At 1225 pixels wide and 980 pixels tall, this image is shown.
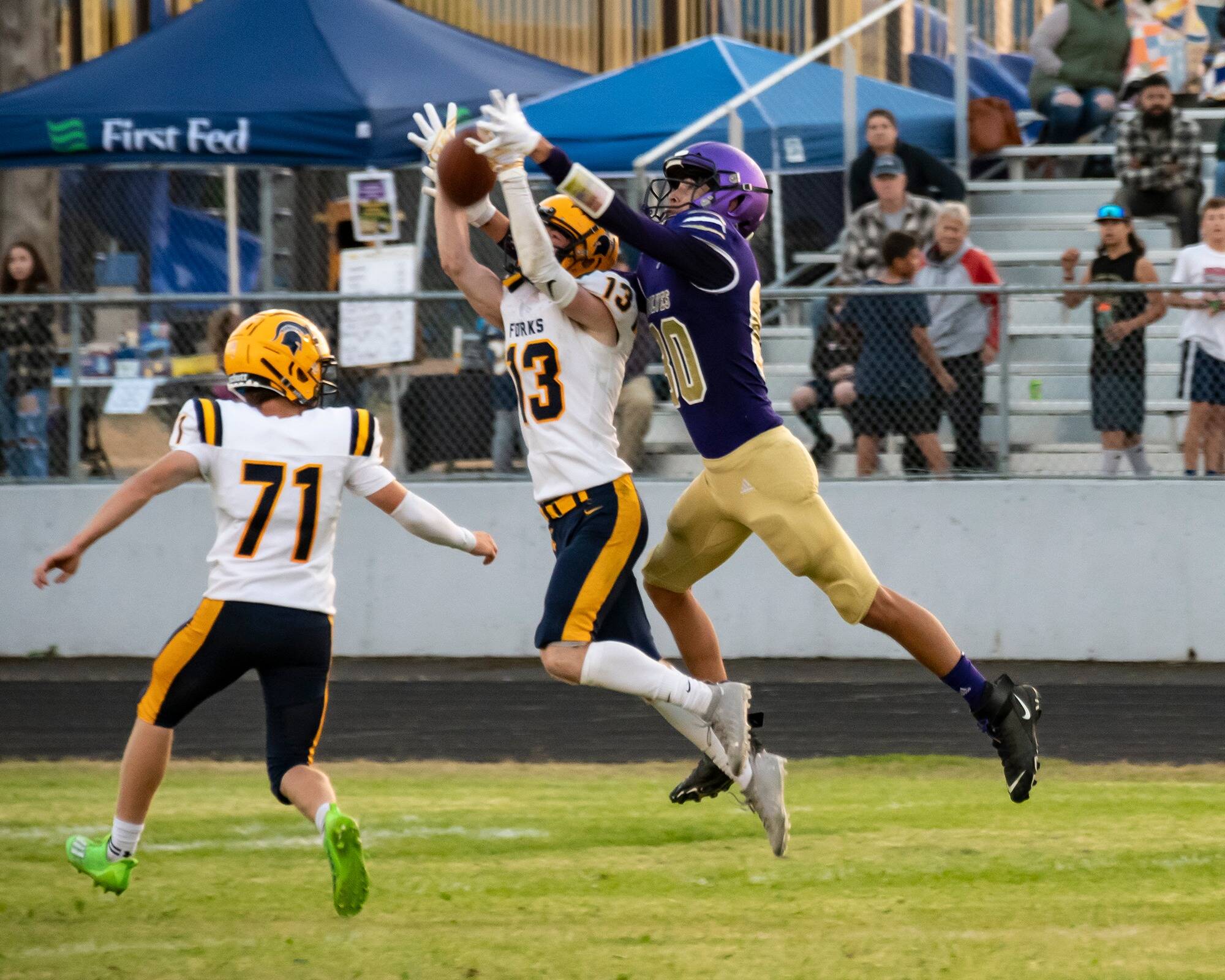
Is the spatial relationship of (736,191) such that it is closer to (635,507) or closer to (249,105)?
(635,507)

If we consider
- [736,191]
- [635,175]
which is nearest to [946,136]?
[635,175]

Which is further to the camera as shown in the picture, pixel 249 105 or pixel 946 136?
pixel 946 136

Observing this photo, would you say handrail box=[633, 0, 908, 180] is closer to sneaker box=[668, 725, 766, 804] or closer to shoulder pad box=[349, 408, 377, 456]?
sneaker box=[668, 725, 766, 804]

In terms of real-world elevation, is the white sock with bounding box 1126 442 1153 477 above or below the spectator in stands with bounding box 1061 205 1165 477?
below

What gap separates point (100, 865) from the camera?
5.82 metres

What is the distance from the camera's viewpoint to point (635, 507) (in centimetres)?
633

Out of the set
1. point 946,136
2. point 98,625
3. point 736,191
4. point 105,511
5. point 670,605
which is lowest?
point 98,625

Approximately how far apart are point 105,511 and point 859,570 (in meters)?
2.38

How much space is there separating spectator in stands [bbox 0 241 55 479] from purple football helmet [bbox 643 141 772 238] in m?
6.42

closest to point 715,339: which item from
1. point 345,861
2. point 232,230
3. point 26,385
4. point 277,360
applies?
point 277,360

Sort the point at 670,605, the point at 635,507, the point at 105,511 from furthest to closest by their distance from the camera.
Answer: the point at 670,605, the point at 635,507, the point at 105,511

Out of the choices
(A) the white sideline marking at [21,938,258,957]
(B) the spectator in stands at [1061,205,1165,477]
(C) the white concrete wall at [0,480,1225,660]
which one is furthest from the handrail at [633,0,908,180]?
(A) the white sideline marking at [21,938,258,957]

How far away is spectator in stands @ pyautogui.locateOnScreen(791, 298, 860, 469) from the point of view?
11336 millimetres

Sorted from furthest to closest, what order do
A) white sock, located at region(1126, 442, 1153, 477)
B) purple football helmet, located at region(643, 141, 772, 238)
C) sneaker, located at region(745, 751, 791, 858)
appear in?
white sock, located at region(1126, 442, 1153, 477) → purple football helmet, located at region(643, 141, 772, 238) → sneaker, located at region(745, 751, 791, 858)
